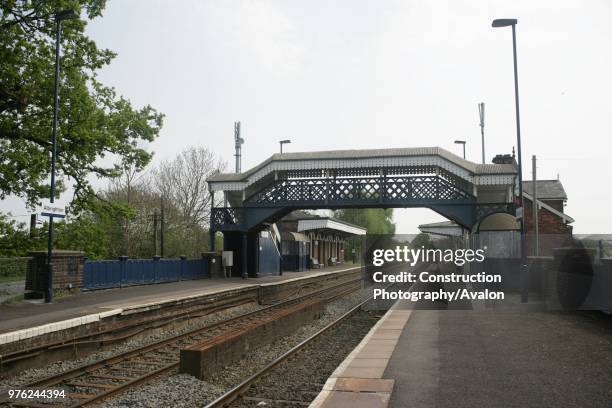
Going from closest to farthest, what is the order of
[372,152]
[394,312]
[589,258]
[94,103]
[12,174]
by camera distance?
1. [589,258]
2. [394,312]
3. [12,174]
4. [94,103]
5. [372,152]

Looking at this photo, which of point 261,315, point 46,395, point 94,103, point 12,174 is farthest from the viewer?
point 94,103

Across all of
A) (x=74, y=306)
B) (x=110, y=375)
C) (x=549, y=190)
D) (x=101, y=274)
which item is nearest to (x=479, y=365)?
(x=110, y=375)

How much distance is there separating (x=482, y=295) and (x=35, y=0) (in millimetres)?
18527

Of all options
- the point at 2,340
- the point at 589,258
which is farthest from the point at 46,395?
the point at 589,258

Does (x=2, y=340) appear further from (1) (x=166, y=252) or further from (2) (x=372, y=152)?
(1) (x=166, y=252)

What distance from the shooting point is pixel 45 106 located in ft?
64.8

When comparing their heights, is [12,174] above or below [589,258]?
above

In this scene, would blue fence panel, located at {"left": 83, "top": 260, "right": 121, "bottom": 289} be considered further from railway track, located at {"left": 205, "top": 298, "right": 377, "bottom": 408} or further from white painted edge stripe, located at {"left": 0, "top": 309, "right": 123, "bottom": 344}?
railway track, located at {"left": 205, "top": 298, "right": 377, "bottom": 408}

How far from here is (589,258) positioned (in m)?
13.5

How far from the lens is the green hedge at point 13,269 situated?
19312 millimetres

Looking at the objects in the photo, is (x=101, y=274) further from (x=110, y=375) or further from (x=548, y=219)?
(x=548, y=219)

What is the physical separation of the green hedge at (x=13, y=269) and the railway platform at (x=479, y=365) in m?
13.5

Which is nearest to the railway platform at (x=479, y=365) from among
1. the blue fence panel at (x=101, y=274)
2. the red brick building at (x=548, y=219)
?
the blue fence panel at (x=101, y=274)

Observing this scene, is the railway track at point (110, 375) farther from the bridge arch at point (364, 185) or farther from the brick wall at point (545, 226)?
the brick wall at point (545, 226)
